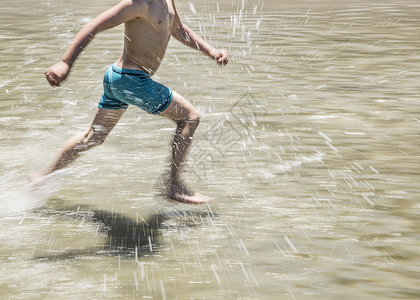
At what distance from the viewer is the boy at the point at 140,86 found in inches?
131

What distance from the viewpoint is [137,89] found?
3.45 m

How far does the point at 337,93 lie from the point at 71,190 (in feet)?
9.58

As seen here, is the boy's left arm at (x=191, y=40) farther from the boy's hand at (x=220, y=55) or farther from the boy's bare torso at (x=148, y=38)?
the boy's bare torso at (x=148, y=38)

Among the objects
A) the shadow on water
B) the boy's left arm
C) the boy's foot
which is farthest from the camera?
the boy's left arm

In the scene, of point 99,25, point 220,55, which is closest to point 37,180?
point 99,25

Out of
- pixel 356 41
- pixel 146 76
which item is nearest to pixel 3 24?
pixel 356 41

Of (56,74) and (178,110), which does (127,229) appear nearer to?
(178,110)

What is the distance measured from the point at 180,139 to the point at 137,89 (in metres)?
0.34

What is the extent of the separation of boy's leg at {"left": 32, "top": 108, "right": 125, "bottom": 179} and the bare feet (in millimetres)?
435

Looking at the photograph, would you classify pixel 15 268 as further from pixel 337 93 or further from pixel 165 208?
pixel 337 93

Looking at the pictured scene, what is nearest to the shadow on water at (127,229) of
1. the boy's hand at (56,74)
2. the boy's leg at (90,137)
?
the boy's leg at (90,137)

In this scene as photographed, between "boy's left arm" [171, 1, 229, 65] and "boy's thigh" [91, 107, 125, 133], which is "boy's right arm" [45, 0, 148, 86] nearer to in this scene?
"boy's thigh" [91, 107, 125, 133]

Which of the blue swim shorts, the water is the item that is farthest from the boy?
the water

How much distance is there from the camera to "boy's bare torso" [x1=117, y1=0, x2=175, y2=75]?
3441mm
